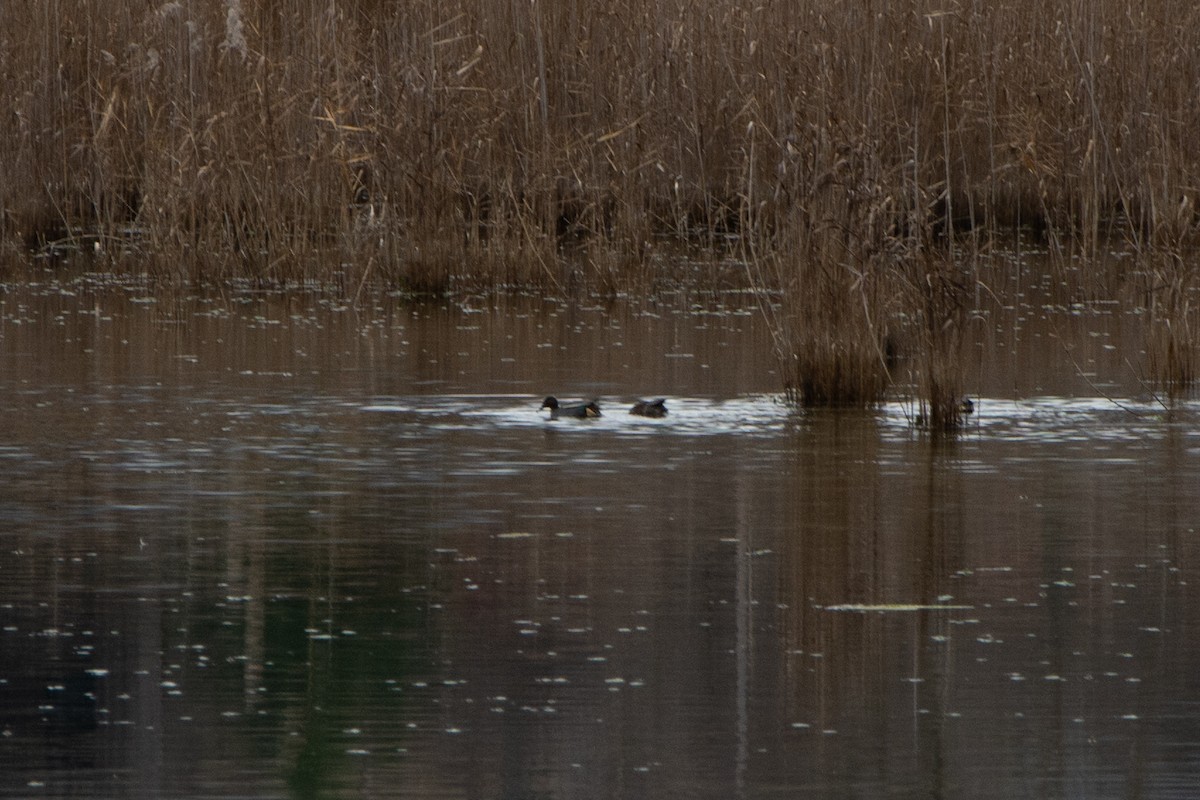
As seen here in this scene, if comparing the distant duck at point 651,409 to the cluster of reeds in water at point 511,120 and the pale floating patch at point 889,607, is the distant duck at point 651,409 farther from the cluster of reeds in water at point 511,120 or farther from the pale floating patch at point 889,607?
the cluster of reeds in water at point 511,120

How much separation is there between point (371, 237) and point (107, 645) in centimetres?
1044

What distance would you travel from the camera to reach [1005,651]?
245 inches

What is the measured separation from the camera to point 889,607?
677cm

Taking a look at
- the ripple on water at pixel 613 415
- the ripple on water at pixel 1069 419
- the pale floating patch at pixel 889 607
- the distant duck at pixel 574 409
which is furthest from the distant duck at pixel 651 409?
the pale floating patch at pixel 889 607

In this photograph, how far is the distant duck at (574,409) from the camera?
1062 cm

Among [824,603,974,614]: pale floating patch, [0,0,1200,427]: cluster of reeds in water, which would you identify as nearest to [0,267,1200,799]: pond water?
[824,603,974,614]: pale floating patch

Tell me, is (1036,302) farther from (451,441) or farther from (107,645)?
Answer: (107,645)

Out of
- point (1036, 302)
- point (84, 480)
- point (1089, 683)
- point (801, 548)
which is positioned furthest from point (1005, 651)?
point (1036, 302)

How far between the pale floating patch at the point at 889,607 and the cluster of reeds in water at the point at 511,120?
799 centimetres

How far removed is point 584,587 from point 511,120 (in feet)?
34.6

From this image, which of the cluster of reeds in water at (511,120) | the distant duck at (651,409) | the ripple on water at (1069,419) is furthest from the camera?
the cluster of reeds in water at (511,120)

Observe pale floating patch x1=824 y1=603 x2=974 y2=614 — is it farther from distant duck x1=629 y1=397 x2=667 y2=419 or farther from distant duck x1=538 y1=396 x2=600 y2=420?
distant duck x1=629 y1=397 x2=667 y2=419

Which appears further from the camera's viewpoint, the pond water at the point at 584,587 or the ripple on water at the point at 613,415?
the ripple on water at the point at 613,415

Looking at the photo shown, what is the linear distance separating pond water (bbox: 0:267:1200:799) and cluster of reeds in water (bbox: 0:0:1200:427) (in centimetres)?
379
